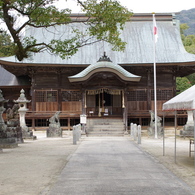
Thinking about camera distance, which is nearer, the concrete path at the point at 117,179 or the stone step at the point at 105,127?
the concrete path at the point at 117,179

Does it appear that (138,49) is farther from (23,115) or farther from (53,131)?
(23,115)

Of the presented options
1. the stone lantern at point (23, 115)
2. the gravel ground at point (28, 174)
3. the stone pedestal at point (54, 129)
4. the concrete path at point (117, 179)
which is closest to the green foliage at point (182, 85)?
the stone pedestal at point (54, 129)

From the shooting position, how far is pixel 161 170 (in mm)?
8266

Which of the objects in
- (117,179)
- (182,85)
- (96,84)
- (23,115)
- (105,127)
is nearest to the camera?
(117,179)

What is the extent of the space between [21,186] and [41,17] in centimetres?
764

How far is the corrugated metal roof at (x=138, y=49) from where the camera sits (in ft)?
93.1

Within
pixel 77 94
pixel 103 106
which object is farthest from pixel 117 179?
pixel 77 94

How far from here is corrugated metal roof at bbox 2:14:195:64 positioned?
28.4m

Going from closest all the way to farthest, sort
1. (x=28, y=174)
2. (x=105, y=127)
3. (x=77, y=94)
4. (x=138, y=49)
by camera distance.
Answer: (x=28, y=174) → (x=105, y=127) → (x=77, y=94) → (x=138, y=49)

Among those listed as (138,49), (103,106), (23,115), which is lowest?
(23,115)

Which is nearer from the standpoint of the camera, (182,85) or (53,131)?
(53,131)

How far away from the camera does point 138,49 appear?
29859mm

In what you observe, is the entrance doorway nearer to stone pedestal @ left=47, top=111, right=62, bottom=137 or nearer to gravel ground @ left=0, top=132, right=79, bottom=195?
stone pedestal @ left=47, top=111, right=62, bottom=137

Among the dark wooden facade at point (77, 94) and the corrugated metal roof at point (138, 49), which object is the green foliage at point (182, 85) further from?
the dark wooden facade at point (77, 94)
